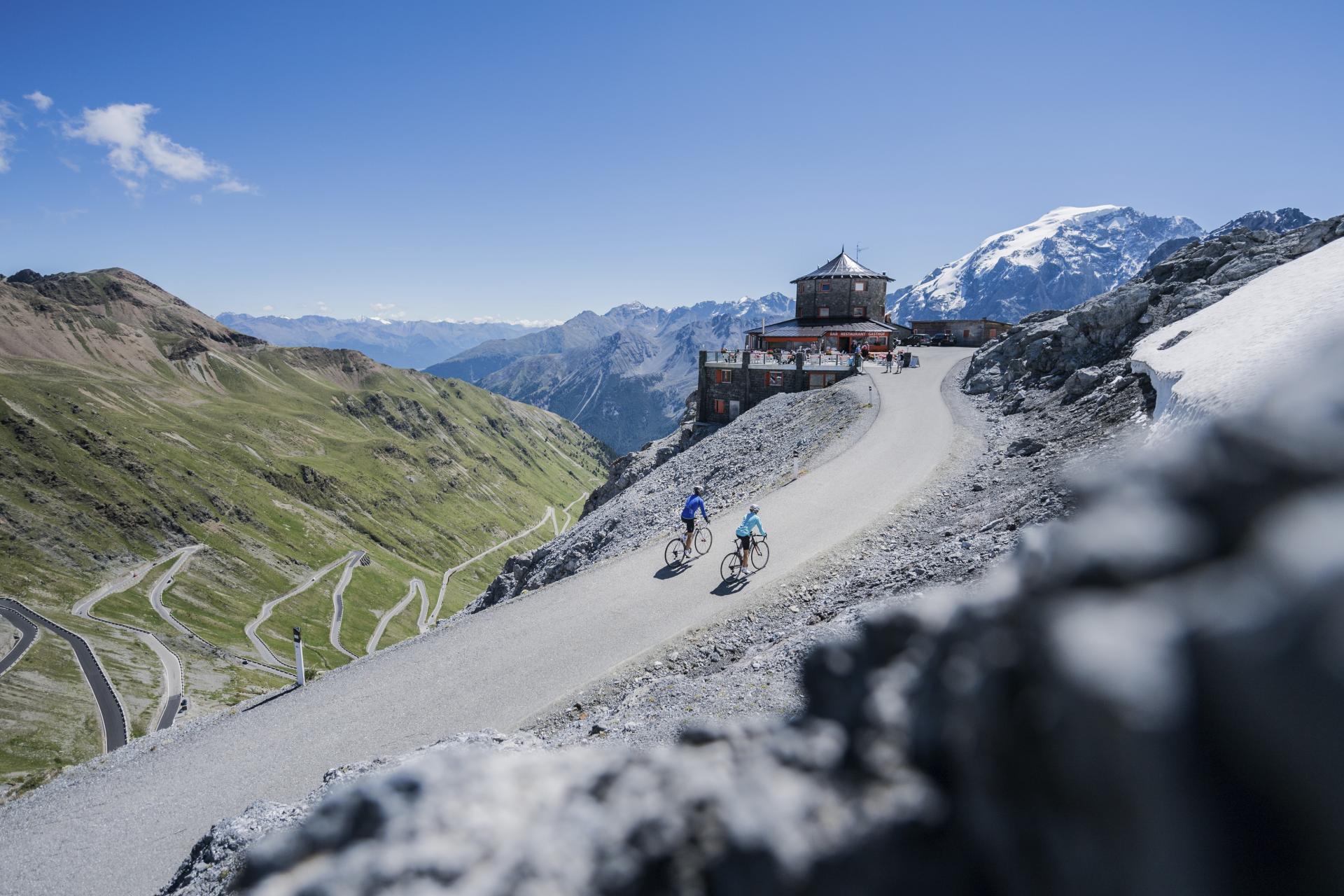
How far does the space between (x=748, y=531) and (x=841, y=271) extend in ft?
197

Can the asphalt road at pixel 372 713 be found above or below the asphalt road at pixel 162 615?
above

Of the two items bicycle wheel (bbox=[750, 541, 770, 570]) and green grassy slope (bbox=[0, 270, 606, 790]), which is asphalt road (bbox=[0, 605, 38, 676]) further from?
bicycle wheel (bbox=[750, 541, 770, 570])

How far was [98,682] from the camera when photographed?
85125 mm

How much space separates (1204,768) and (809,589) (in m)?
15.9

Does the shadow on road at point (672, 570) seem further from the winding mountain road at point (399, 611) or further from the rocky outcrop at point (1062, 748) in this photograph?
the winding mountain road at point (399, 611)

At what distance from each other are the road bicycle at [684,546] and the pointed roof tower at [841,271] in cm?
5551

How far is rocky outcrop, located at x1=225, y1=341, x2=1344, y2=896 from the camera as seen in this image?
1256 millimetres

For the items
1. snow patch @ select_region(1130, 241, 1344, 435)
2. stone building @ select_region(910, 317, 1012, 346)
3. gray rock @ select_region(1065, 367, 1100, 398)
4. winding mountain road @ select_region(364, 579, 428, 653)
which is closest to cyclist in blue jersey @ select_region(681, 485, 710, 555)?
snow patch @ select_region(1130, 241, 1344, 435)

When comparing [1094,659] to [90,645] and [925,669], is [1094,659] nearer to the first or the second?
[925,669]

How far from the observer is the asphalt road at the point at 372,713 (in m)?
12.3

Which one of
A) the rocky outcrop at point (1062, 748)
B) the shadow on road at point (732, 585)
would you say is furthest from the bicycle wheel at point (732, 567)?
the rocky outcrop at point (1062, 748)

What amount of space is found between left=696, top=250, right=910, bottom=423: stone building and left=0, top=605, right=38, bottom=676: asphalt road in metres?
99.6

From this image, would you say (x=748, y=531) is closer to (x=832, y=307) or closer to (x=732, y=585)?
(x=732, y=585)

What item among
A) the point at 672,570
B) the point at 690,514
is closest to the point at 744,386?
the point at 690,514
